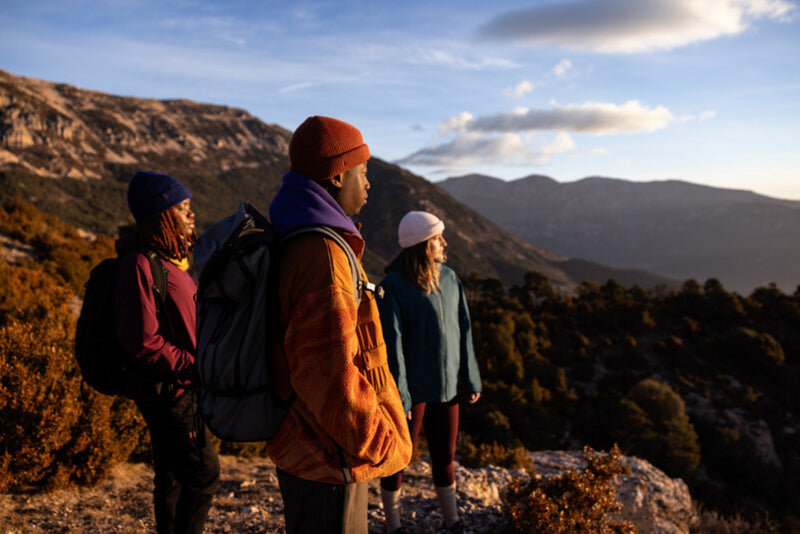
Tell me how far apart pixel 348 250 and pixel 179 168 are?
125389 millimetres

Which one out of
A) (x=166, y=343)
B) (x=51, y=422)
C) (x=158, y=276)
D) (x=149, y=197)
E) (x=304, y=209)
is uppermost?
(x=149, y=197)

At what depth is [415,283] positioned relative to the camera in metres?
3.10

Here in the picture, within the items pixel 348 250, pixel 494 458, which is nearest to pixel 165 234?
pixel 348 250

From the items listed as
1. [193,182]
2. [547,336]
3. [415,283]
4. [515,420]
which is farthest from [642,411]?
[193,182]

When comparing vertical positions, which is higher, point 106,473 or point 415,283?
point 415,283

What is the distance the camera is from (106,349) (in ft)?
6.75

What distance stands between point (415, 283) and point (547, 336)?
20.6 metres

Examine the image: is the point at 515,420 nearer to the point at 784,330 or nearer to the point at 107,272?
the point at 107,272

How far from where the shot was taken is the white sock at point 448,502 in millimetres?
3264

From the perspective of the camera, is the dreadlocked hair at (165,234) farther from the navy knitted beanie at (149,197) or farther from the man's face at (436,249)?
the man's face at (436,249)

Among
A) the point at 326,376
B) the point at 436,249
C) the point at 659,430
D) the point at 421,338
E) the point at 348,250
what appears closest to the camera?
the point at 326,376

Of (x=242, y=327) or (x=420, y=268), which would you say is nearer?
(x=242, y=327)

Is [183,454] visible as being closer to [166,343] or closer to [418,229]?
[166,343]

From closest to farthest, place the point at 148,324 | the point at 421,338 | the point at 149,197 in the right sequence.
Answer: the point at 148,324, the point at 149,197, the point at 421,338
